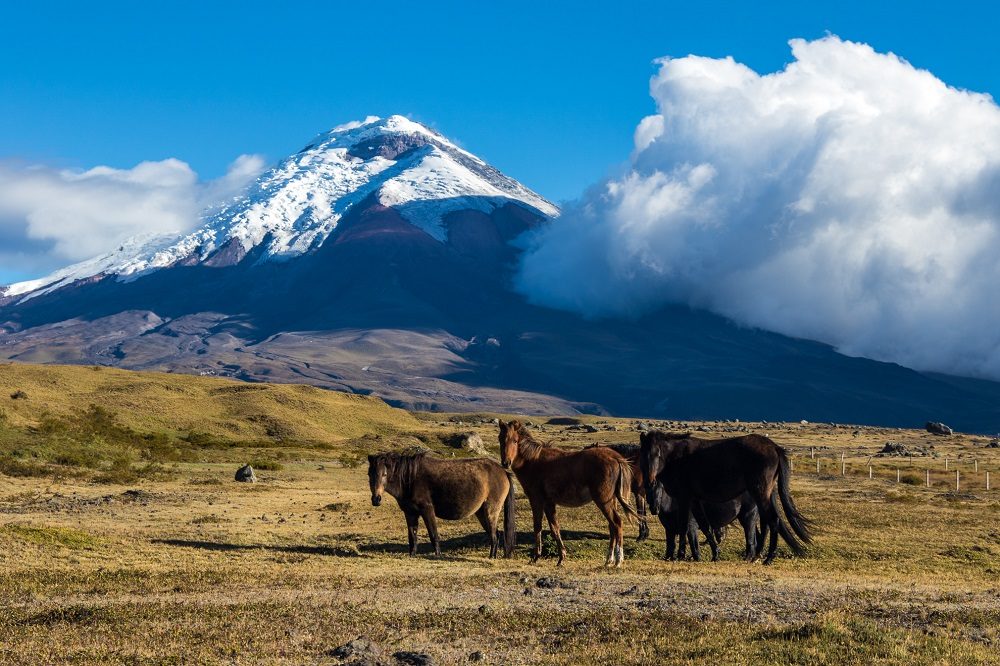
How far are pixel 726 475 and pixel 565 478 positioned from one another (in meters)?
4.04

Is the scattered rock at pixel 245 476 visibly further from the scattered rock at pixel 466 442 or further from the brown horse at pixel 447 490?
the scattered rock at pixel 466 442

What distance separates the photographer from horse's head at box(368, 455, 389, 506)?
26578 mm

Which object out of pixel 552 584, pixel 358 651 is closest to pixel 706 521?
pixel 552 584

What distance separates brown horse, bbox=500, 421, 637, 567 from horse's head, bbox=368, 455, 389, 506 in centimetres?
307

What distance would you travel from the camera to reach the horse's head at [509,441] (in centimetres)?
2611

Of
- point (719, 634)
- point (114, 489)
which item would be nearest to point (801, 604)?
point (719, 634)

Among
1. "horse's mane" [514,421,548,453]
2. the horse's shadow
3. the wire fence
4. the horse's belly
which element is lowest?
the horse's shadow

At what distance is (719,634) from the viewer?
1553cm

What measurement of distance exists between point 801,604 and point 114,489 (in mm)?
33775

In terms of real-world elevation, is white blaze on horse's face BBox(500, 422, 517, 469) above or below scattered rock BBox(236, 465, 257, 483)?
above

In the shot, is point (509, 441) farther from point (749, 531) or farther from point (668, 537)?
point (749, 531)

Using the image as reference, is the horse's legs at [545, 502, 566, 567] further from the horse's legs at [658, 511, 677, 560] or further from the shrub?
the shrub

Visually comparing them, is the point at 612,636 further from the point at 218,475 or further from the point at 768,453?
the point at 218,475

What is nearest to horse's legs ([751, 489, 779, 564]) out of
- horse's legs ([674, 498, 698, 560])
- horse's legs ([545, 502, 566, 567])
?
horse's legs ([674, 498, 698, 560])
